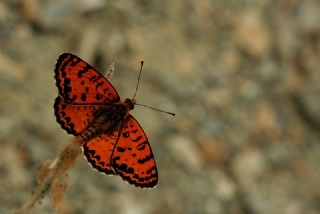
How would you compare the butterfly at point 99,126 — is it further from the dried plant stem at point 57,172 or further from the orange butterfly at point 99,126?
the dried plant stem at point 57,172

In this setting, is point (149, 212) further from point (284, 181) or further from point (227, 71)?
point (227, 71)

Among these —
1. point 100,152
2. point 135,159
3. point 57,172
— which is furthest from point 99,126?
point 57,172

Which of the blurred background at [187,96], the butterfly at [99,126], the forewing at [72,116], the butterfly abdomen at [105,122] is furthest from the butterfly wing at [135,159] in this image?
the blurred background at [187,96]

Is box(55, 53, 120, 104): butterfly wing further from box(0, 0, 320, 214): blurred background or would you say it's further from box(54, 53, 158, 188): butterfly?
box(0, 0, 320, 214): blurred background

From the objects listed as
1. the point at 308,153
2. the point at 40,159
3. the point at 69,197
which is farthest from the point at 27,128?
the point at 308,153

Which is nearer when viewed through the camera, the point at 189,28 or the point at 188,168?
the point at 188,168
